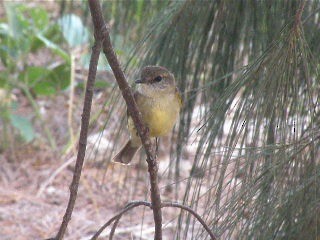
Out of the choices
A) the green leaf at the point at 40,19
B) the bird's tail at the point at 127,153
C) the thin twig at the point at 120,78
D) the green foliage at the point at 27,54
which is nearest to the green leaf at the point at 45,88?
the green foliage at the point at 27,54

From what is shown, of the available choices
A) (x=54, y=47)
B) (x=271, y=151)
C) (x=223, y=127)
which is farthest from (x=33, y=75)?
(x=271, y=151)

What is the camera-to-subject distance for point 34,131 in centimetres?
400

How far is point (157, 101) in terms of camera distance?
197cm

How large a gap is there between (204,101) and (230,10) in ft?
0.89

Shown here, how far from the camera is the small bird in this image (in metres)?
1.89

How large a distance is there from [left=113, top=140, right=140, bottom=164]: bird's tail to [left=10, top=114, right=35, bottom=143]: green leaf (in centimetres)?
170

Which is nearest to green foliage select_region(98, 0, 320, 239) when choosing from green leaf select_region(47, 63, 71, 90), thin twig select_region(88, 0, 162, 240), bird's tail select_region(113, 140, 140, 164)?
thin twig select_region(88, 0, 162, 240)

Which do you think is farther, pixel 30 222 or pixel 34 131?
pixel 34 131

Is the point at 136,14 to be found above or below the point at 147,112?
above

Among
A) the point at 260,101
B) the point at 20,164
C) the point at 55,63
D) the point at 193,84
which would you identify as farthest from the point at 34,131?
the point at 260,101

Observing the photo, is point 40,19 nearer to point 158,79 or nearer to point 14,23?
point 14,23

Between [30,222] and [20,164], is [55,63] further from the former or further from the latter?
[30,222]

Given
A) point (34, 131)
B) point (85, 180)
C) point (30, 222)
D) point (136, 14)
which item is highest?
point (136, 14)

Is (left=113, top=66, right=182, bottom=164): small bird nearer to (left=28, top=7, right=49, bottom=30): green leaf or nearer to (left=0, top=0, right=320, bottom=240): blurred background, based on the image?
(left=0, top=0, right=320, bottom=240): blurred background
